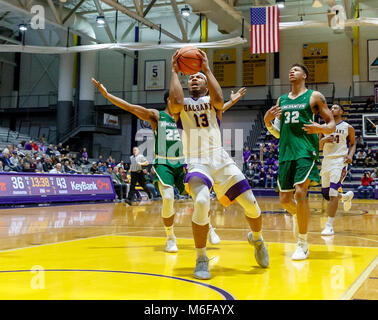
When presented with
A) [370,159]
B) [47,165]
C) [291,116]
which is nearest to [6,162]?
[47,165]

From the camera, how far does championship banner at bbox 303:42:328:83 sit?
80.1ft

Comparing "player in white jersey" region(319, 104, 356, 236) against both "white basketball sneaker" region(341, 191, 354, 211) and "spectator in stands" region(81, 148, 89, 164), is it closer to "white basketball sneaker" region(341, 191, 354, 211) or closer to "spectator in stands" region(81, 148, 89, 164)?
"white basketball sneaker" region(341, 191, 354, 211)

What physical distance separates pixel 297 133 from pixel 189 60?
4.73ft

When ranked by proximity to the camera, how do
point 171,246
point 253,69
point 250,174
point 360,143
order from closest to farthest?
point 171,246 < point 250,174 < point 360,143 < point 253,69

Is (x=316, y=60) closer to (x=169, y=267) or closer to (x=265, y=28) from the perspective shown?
(x=265, y=28)

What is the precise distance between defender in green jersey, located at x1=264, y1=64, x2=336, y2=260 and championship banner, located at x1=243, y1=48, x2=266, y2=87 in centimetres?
2107

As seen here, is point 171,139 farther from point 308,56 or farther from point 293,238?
point 308,56

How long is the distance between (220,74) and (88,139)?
866 cm

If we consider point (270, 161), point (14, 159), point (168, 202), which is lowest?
point (168, 202)

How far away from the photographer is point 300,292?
265cm

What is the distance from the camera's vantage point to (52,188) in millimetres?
12250

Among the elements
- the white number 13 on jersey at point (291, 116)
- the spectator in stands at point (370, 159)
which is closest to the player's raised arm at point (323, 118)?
the white number 13 on jersey at point (291, 116)

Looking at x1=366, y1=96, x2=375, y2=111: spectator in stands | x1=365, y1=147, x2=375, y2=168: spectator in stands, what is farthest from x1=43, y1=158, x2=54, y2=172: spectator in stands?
x1=366, y1=96, x2=375, y2=111: spectator in stands
